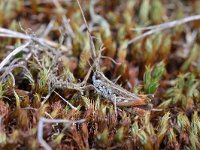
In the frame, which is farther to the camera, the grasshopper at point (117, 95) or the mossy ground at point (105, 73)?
the grasshopper at point (117, 95)

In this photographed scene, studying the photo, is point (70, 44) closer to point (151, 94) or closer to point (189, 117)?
point (151, 94)

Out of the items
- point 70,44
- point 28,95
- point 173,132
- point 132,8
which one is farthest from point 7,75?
point 132,8

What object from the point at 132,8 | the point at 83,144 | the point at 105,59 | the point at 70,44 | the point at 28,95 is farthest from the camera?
the point at 132,8

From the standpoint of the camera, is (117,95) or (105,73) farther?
(105,73)

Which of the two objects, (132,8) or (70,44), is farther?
(132,8)

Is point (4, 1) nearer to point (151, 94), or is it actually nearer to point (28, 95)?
point (28, 95)

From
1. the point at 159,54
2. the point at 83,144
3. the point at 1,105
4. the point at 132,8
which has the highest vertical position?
the point at 132,8

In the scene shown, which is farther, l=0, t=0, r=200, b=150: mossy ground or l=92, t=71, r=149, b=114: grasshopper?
l=92, t=71, r=149, b=114: grasshopper

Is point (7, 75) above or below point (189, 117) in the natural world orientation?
above

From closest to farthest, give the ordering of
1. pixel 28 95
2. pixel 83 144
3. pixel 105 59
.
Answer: pixel 83 144 < pixel 28 95 < pixel 105 59

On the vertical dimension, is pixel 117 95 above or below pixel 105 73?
below
